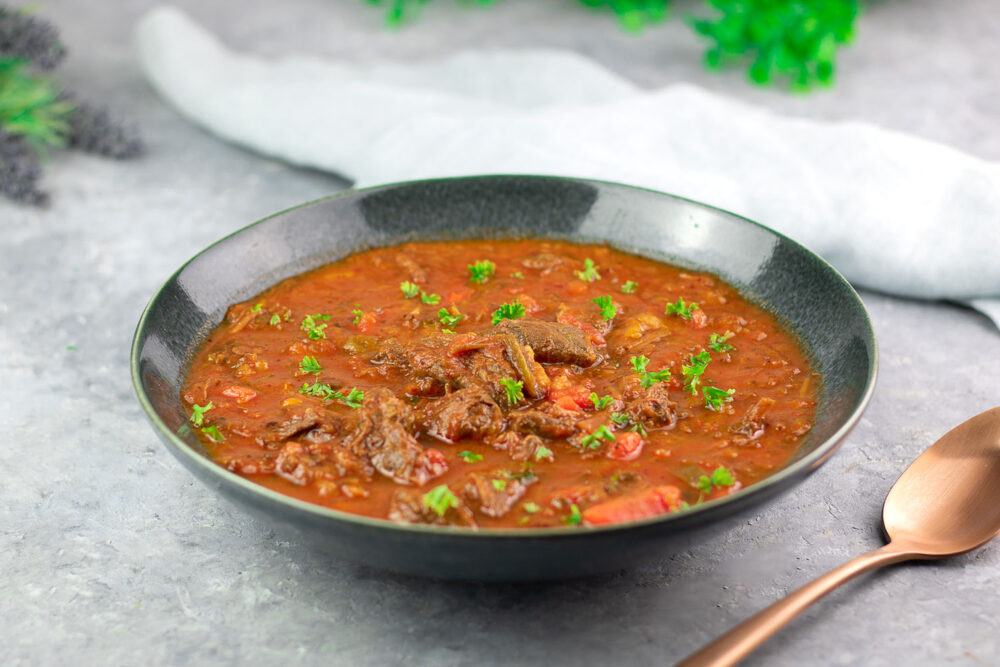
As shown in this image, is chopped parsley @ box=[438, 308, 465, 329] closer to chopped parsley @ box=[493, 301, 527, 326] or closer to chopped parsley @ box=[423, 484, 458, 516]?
chopped parsley @ box=[493, 301, 527, 326]

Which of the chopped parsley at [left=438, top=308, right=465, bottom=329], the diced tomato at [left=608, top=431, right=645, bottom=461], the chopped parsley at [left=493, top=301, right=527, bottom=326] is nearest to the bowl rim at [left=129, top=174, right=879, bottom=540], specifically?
the diced tomato at [left=608, top=431, right=645, bottom=461]

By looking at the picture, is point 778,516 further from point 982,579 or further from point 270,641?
point 270,641

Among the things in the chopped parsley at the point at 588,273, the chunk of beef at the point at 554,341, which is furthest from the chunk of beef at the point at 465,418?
the chopped parsley at the point at 588,273

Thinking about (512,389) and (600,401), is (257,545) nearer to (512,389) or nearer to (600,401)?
(512,389)

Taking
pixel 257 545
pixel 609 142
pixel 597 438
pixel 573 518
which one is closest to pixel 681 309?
pixel 597 438

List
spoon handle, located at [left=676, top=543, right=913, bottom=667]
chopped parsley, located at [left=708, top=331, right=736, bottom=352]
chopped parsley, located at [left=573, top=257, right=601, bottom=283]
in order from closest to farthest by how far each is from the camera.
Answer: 1. spoon handle, located at [left=676, top=543, right=913, bottom=667]
2. chopped parsley, located at [left=708, top=331, right=736, bottom=352]
3. chopped parsley, located at [left=573, top=257, right=601, bottom=283]

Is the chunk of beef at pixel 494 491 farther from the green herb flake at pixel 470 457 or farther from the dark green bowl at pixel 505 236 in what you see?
the dark green bowl at pixel 505 236
